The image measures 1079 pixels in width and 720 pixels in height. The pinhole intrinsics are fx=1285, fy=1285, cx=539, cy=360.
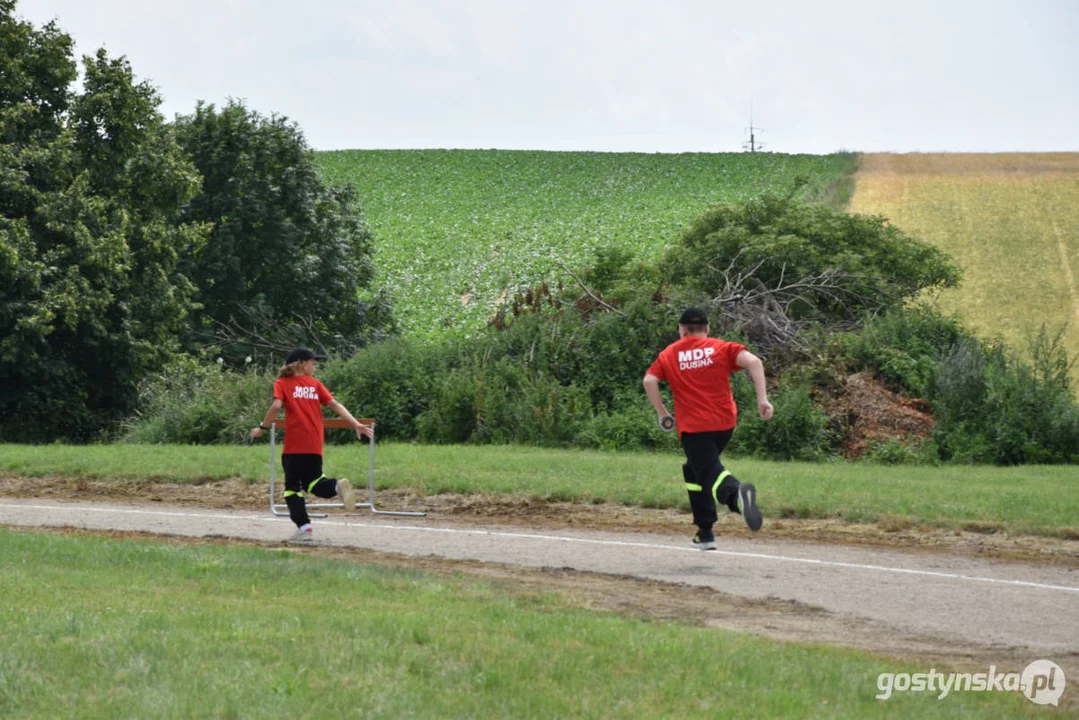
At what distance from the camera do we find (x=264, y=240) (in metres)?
40.0

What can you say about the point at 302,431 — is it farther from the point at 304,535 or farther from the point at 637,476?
the point at 637,476

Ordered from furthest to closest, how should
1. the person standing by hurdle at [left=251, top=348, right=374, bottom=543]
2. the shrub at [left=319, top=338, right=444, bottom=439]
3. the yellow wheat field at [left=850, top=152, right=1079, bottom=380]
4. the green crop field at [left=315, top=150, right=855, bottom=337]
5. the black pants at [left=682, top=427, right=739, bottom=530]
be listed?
the green crop field at [left=315, top=150, right=855, bottom=337], the yellow wheat field at [left=850, top=152, right=1079, bottom=380], the shrub at [left=319, top=338, right=444, bottom=439], the person standing by hurdle at [left=251, top=348, right=374, bottom=543], the black pants at [left=682, top=427, right=739, bottom=530]

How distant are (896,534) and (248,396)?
16448mm

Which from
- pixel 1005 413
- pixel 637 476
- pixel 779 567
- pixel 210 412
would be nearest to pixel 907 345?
pixel 1005 413

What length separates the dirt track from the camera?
8.42 metres

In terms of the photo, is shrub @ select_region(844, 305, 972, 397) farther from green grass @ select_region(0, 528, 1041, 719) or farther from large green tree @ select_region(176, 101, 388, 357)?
large green tree @ select_region(176, 101, 388, 357)

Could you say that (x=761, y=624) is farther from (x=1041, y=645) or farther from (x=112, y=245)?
(x=112, y=245)

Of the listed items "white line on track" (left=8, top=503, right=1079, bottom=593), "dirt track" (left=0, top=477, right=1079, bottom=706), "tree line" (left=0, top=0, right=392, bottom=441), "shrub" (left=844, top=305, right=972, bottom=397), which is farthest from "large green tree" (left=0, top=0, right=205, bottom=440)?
"shrub" (left=844, top=305, right=972, bottom=397)

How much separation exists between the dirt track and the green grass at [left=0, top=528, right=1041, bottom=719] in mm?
959

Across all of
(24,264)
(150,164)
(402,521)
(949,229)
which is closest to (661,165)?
(949,229)

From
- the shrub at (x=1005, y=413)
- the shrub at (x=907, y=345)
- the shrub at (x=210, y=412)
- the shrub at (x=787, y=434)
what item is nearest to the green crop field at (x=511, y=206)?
the shrub at (x=210, y=412)

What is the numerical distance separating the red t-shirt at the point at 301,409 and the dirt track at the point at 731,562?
1019mm

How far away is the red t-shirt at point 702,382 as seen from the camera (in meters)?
11.0

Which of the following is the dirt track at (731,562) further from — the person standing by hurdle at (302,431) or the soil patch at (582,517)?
the person standing by hurdle at (302,431)
